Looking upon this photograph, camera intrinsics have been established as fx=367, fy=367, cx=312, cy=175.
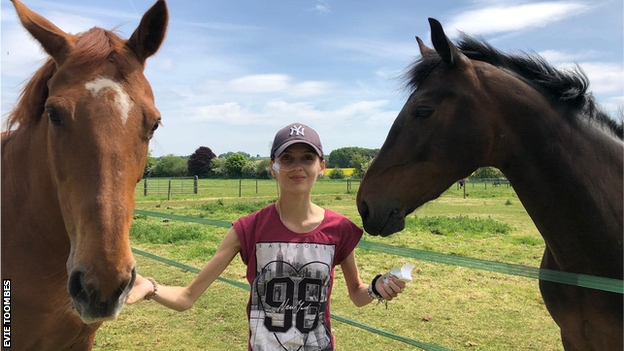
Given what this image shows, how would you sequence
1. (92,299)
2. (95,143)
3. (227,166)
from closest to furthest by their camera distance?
(92,299) < (95,143) < (227,166)

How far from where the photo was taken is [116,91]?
5.02 ft

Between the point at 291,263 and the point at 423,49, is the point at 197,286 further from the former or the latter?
the point at 423,49

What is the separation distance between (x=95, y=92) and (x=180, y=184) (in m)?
28.0

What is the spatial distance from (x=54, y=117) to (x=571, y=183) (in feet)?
8.12

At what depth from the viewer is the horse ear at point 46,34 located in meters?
1.65

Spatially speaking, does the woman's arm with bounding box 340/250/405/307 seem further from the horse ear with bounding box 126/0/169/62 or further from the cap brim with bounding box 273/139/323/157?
the horse ear with bounding box 126/0/169/62

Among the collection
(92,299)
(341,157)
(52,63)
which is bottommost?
(92,299)

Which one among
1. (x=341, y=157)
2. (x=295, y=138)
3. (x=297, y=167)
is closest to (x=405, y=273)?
(x=297, y=167)

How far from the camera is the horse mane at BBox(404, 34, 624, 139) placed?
2100mm

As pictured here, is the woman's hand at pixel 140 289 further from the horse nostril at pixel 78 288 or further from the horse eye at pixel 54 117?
the horse eye at pixel 54 117

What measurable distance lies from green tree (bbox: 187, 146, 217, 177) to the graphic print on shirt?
54.2 m

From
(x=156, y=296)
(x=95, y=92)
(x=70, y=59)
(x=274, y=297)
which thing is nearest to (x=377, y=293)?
(x=274, y=297)

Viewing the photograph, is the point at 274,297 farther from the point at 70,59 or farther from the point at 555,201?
the point at 555,201

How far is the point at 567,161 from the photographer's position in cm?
196
